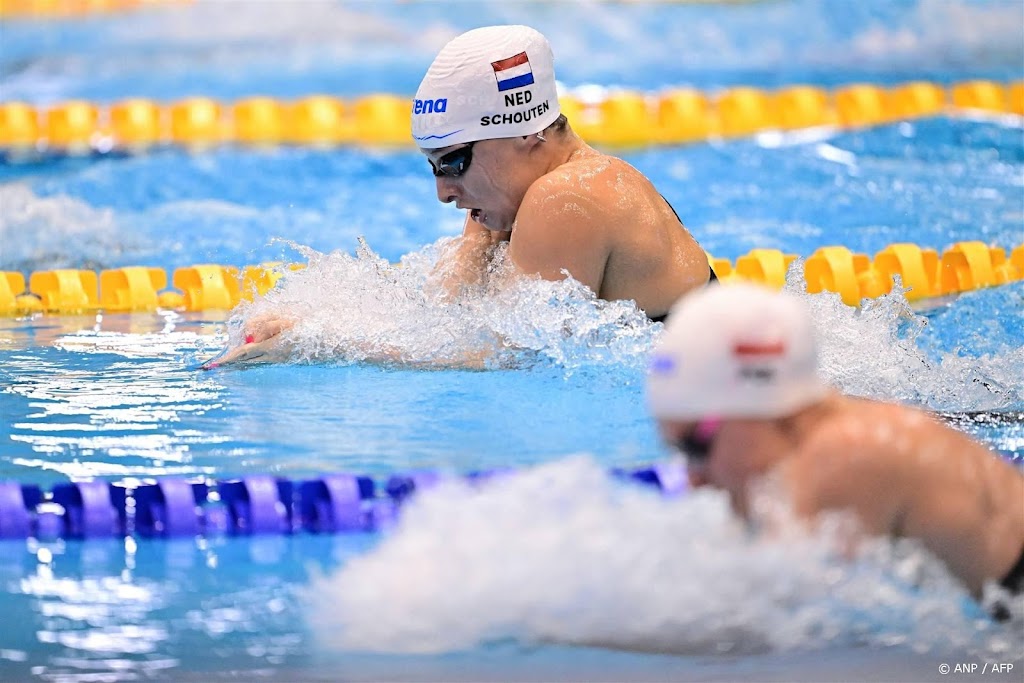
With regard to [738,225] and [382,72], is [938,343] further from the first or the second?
[382,72]

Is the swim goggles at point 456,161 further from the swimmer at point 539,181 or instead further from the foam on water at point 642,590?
the foam on water at point 642,590

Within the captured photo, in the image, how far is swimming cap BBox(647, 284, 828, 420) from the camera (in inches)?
69.8

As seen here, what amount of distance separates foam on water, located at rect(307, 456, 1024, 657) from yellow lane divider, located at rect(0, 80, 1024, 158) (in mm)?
7148

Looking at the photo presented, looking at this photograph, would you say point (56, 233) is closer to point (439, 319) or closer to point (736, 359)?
point (439, 319)

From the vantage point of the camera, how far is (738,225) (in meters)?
7.04

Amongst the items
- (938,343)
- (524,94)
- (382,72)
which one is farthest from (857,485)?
(382,72)

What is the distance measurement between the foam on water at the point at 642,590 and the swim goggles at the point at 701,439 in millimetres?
78

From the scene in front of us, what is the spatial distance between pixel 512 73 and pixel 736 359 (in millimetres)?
1748

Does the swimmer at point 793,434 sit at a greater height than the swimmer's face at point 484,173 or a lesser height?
lesser

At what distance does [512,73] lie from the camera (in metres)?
3.34

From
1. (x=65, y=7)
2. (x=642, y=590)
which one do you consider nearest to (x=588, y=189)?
(x=642, y=590)

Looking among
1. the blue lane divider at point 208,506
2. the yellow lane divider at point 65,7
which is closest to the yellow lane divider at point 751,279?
the blue lane divider at point 208,506

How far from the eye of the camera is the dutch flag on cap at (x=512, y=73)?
10.9 ft

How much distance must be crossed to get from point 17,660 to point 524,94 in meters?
1.88
